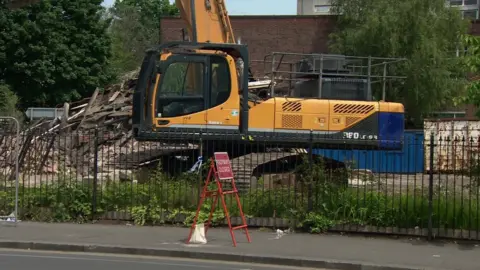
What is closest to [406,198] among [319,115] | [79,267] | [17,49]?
[319,115]

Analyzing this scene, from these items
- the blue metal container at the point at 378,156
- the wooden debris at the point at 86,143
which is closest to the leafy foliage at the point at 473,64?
the blue metal container at the point at 378,156

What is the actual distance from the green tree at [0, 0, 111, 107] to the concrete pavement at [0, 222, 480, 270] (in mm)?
30168

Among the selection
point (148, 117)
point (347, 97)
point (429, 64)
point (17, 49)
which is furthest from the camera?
point (17, 49)

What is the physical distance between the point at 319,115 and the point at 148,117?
4.46 meters

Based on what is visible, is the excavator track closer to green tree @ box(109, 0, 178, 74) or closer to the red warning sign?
the red warning sign

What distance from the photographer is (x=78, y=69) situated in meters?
43.2

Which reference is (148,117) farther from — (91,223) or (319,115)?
(319,115)

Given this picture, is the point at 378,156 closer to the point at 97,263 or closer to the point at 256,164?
the point at 256,164

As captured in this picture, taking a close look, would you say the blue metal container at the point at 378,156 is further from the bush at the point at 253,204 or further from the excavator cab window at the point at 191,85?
the excavator cab window at the point at 191,85

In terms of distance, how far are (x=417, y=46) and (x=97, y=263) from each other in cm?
2623

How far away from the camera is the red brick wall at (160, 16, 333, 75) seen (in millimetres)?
42750

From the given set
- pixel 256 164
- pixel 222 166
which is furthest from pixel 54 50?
pixel 222 166

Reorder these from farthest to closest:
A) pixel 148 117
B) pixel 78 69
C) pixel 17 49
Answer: pixel 78 69
pixel 17 49
pixel 148 117

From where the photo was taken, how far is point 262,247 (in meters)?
10.8
